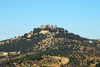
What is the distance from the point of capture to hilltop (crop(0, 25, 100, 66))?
316ft

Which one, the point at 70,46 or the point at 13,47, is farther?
the point at 13,47

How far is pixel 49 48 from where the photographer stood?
130500 mm

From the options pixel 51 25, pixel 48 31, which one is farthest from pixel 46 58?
pixel 51 25


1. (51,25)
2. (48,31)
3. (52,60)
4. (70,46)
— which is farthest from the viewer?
(51,25)

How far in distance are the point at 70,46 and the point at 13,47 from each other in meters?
49.3

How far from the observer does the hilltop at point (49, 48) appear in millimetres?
96256

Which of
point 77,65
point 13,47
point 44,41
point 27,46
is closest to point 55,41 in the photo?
point 44,41

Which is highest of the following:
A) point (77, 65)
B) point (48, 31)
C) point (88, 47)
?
point (48, 31)

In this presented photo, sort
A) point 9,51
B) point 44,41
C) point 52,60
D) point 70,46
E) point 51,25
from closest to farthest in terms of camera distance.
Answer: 1. point 52,60
2. point 70,46
3. point 9,51
4. point 44,41
5. point 51,25

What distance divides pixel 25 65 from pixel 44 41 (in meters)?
74.2

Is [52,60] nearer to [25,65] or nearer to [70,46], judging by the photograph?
[25,65]

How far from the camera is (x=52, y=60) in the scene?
8844 centimetres

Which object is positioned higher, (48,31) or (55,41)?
(48,31)

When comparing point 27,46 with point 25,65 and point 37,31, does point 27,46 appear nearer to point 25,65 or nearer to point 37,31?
point 37,31
